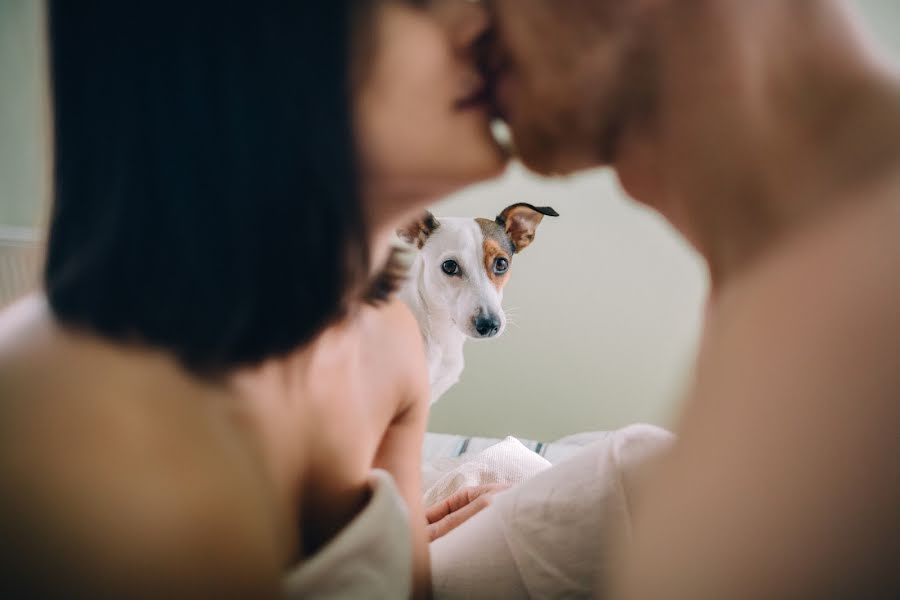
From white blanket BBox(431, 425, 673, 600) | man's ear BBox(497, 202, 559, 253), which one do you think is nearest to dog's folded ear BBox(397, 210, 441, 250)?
man's ear BBox(497, 202, 559, 253)

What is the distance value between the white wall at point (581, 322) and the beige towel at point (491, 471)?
3.97 ft

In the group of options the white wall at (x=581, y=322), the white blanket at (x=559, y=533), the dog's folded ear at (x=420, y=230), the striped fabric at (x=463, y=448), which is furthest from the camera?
the white wall at (x=581, y=322)

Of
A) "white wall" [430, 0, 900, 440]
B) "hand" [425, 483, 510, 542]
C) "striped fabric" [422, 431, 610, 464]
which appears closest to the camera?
"hand" [425, 483, 510, 542]

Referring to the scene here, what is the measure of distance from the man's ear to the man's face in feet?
4.32

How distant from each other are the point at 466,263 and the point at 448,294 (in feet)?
0.41

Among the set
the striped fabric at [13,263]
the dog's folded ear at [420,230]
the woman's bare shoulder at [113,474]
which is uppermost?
the dog's folded ear at [420,230]

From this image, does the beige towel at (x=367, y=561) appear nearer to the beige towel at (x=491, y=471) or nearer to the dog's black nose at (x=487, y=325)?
the beige towel at (x=491, y=471)

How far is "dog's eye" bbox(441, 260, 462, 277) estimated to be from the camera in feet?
5.94

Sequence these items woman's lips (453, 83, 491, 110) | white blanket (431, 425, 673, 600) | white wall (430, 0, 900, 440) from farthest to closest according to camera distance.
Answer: white wall (430, 0, 900, 440), white blanket (431, 425, 673, 600), woman's lips (453, 83, 491, 110)

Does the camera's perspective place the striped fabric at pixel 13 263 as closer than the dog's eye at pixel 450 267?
Yes

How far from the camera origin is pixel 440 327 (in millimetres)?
1894

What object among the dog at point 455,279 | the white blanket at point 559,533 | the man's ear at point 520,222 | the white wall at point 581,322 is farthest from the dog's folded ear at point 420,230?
the white blanket at point 559,533

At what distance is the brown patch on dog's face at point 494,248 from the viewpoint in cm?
183

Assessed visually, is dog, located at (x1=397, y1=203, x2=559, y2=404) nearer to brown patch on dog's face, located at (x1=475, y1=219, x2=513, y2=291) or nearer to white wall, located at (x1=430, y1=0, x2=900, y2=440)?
brown patch on dog's face, located at (x1=475, y1=219, x2=513, y2=291)
